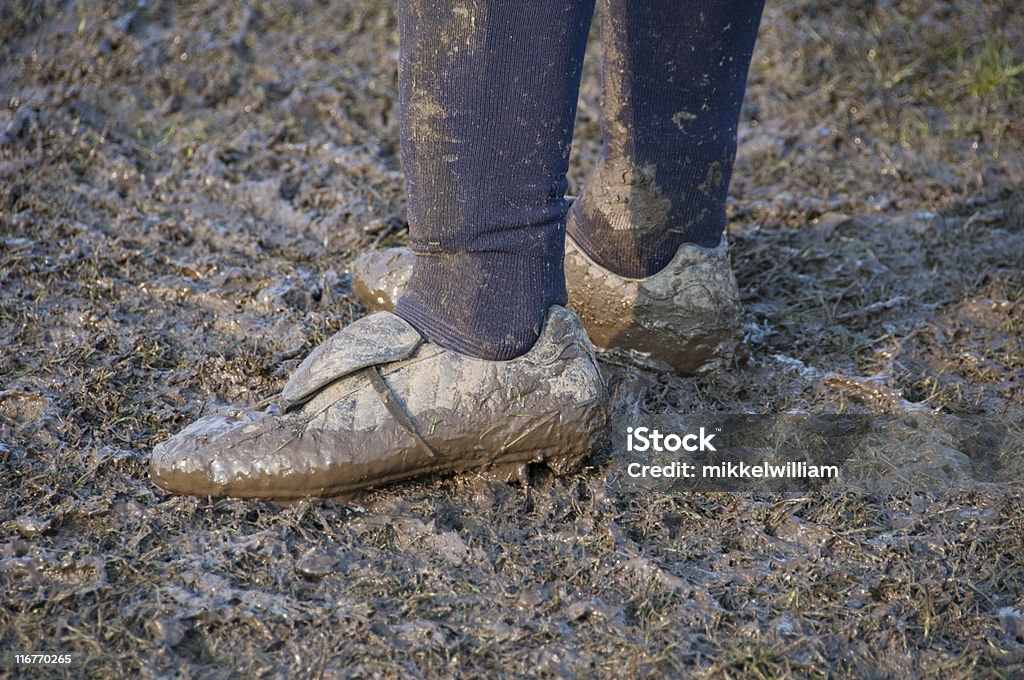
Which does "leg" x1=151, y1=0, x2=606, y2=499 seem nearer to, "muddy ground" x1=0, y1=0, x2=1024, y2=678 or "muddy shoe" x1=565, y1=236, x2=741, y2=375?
"muddy ground" x1=0, y1=0, x2=1024, y2=678

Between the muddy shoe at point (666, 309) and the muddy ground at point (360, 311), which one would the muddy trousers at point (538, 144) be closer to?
the muddy shoe at point (666, 309)

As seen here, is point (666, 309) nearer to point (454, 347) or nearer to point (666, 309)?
point (666, 309)

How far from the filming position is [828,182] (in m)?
2.77

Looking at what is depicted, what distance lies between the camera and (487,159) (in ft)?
4.91

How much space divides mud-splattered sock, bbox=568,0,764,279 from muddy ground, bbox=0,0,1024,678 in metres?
0.30

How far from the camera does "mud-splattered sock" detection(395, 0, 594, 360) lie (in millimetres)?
1436

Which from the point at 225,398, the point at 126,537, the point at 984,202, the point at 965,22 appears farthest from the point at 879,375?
the point at 965,22

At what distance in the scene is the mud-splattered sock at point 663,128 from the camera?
70.4 inches

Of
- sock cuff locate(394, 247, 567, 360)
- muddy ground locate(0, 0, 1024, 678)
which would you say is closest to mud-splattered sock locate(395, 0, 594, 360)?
sock cuff locate(394, 247, 567, 360)

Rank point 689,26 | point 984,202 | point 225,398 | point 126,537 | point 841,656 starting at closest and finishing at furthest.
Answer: point 841,656, point 126,537, point 689,26, point 225,398, point 984,202

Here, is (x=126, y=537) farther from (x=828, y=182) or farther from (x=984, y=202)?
(x=984, y=202)

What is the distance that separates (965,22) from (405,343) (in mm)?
2807

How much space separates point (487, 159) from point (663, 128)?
518 millimetres

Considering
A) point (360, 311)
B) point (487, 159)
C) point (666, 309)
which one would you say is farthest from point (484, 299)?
point (360, 311)
